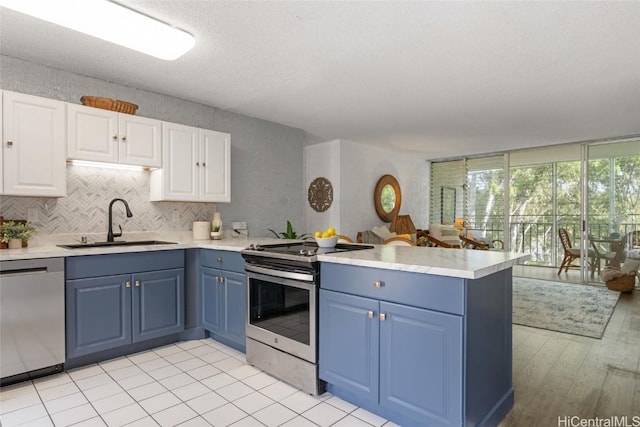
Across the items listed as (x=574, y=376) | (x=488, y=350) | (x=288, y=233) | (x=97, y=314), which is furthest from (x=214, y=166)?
(x=574, y=376)

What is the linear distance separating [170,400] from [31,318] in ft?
3.59

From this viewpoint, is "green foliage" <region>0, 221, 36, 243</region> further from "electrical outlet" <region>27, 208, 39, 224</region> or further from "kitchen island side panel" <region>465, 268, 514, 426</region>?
"kitchen island side panel" <region>465, 268, 514, 426</region>

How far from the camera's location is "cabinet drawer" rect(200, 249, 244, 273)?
278 cm

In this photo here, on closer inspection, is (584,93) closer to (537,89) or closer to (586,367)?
(537,89)

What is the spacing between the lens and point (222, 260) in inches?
115

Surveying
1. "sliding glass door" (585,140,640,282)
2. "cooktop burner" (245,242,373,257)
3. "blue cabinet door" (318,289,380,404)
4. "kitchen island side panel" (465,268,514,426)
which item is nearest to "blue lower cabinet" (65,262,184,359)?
"cooktop burner" (245,242,373,257)

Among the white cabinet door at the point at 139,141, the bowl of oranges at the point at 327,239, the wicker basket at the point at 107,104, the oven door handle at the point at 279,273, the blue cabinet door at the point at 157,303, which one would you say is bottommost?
the blue cabinet door at the point at 157,303

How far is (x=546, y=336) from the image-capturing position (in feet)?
10.7

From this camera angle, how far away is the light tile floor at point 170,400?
1913 millimetres

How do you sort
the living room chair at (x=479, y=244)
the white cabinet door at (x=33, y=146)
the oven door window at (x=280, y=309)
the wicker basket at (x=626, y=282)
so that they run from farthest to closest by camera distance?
1. the living room chair at (x=479, y=244)
2. the wicker basket at (x=626, y=282)
3. the white cabinet door at (x=33, y=146)
4. the oven door window at (x=280, y=309)

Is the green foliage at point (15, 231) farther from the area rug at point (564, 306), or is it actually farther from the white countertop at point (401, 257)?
the area rug at point (564, 306)

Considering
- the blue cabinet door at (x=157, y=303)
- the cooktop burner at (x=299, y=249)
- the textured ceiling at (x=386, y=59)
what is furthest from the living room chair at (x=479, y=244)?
the blue cabinet door at (x=157, y=303)

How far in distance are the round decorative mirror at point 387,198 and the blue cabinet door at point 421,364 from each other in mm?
4634

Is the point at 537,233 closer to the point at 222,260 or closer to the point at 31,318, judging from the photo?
the point at 222,260
